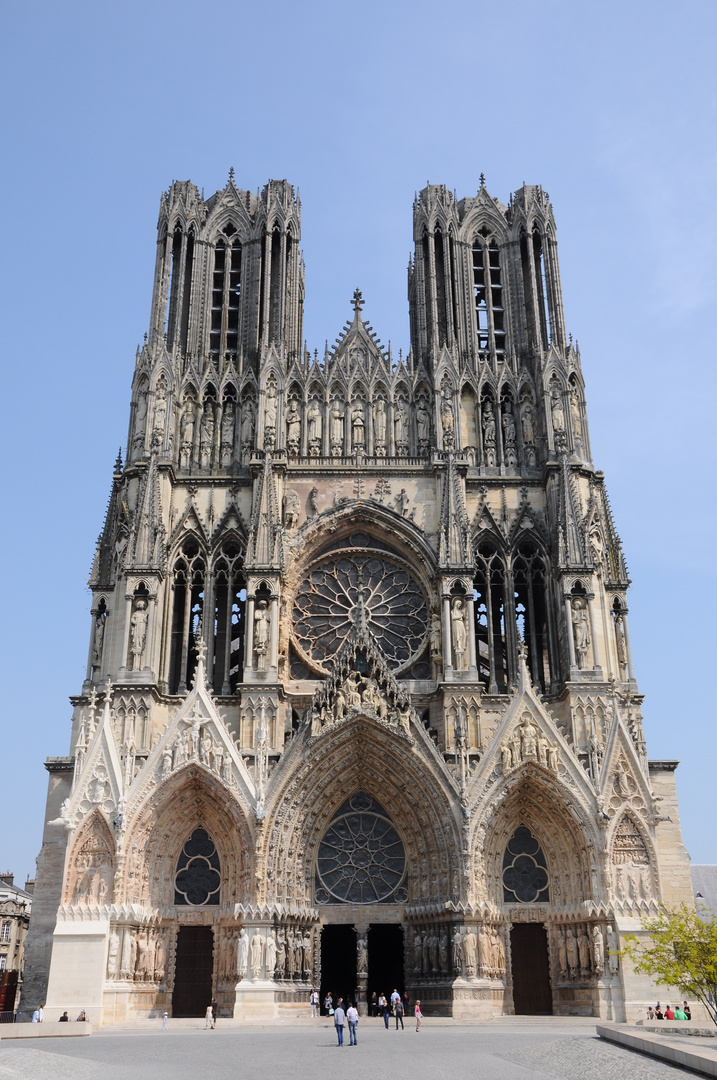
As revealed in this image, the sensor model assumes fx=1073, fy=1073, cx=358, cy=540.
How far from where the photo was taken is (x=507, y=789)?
2773cm

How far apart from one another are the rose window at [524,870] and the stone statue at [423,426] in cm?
1207

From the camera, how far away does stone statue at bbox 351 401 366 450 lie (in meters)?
33.8

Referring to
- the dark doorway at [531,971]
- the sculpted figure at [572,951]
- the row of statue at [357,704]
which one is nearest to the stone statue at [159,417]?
the row of statue at [357,704]

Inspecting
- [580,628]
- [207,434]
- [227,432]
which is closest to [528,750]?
[580,628]

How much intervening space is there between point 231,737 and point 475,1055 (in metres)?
13.3

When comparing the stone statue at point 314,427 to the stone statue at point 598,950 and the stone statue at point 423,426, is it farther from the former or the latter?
the stone statue at point 598,950

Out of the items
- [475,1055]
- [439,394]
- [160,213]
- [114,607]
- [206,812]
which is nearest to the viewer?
[475,1055]

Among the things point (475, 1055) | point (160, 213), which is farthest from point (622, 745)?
point (160, 213)

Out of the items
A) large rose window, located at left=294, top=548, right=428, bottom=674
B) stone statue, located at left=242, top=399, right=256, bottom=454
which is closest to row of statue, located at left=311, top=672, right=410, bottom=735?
large rose window, located at left=294, top=548, right=428, bottom=674

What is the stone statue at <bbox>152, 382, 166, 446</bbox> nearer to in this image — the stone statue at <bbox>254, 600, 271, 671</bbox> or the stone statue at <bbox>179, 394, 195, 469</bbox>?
the stone statue at <bbox>179, 394, 195, 469</bbox>

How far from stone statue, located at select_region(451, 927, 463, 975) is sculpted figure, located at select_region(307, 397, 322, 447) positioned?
1478 centimetres

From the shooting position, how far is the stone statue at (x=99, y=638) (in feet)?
100

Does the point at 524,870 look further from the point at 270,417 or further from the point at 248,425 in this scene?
the point at 248,425

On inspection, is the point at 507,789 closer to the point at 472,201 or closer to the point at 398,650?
the point at 398,650
